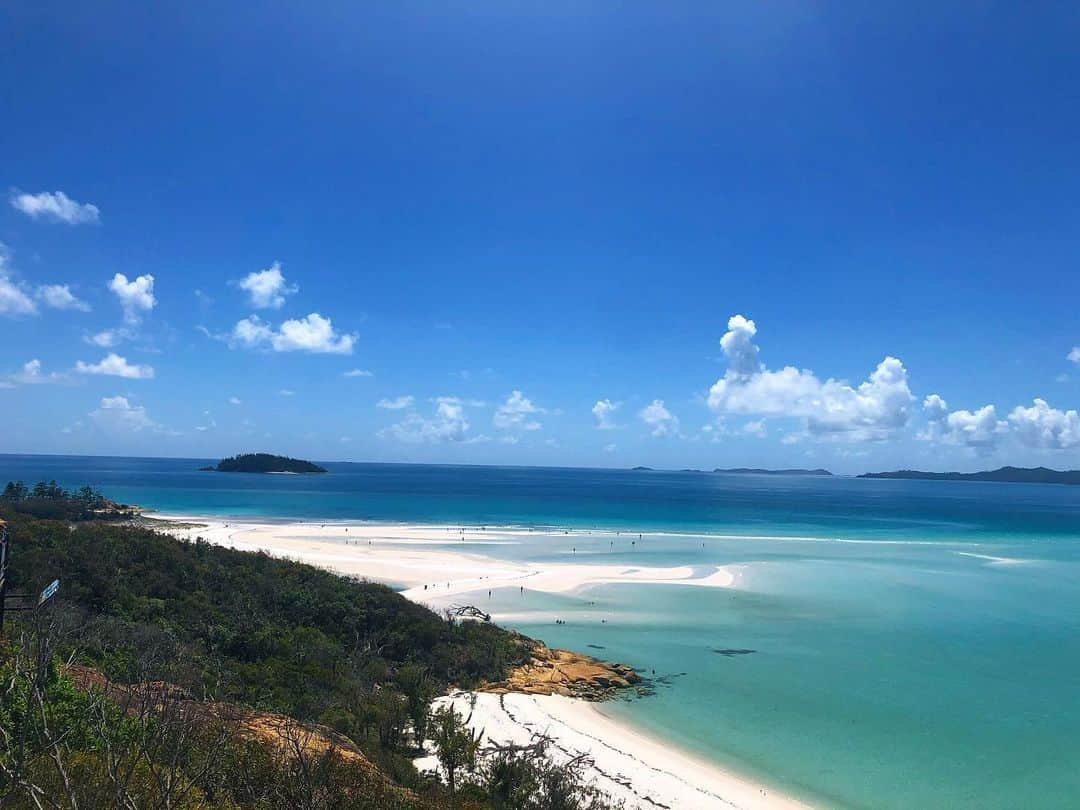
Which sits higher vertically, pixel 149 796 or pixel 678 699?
pixel 149 796

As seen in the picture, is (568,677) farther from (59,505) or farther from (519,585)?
(59,505)

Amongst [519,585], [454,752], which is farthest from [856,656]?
[519,585]

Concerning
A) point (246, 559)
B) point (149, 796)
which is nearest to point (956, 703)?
point (149, 796)

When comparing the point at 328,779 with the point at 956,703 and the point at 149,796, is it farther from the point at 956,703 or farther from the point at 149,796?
the point at 956,703

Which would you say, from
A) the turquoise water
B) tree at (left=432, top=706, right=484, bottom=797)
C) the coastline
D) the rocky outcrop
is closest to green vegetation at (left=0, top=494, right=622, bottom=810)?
tree at (left=432, top=706, right=484, bottom=797)

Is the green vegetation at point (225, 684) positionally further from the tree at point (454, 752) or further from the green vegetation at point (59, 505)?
the green vegetation at point (59, 505)

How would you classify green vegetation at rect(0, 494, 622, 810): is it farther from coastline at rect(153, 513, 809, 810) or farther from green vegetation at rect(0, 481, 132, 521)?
green vegetation at rect(0, 481, 132, 521)
